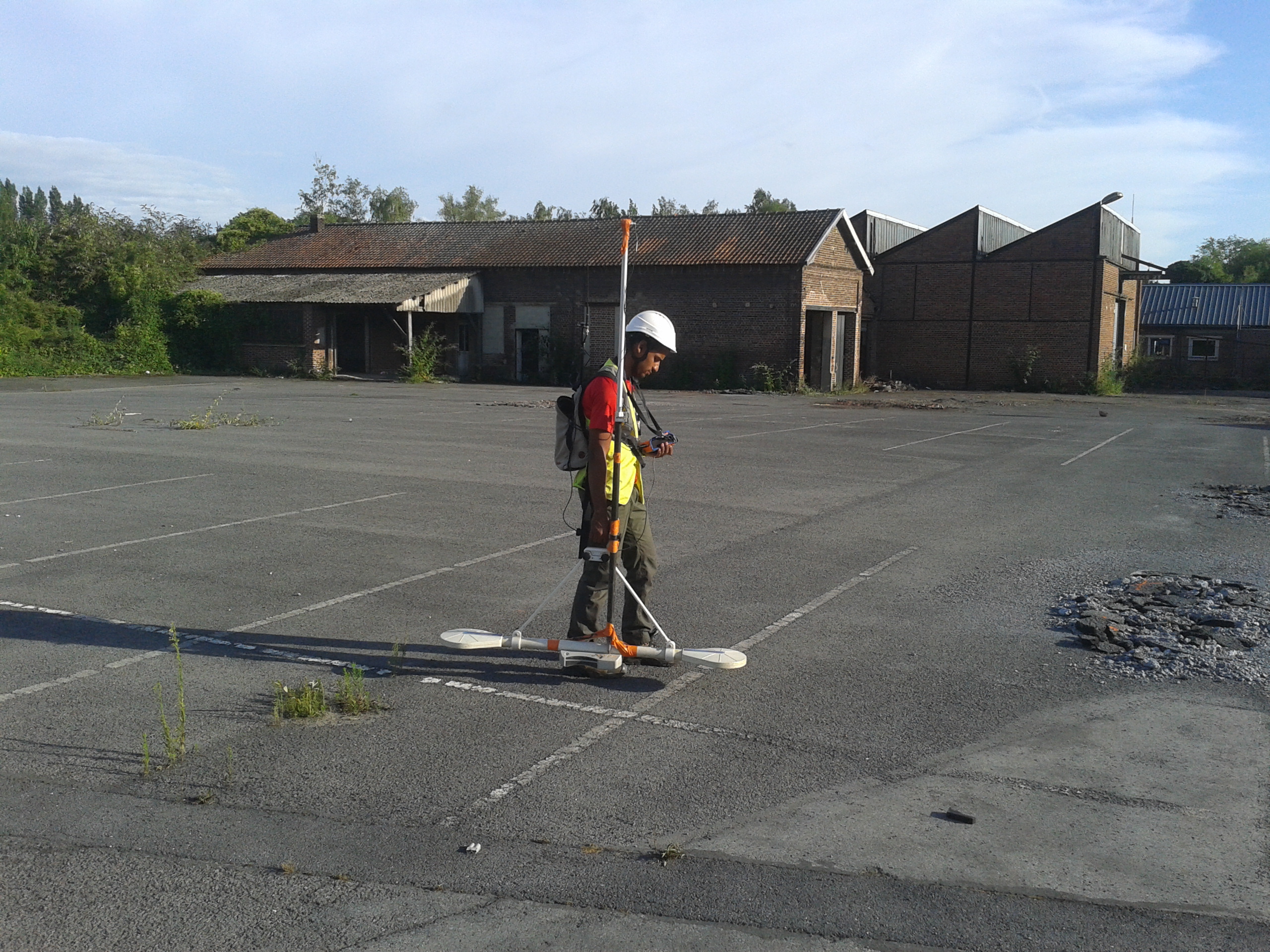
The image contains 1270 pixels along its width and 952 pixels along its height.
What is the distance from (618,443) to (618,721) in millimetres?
1412

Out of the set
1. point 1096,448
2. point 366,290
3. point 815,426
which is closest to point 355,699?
point 1096,448

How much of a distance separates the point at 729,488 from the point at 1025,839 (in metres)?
9.06

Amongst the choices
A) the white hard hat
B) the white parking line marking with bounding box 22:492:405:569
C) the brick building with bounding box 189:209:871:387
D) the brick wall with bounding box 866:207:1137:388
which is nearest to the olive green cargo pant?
the white hard hat

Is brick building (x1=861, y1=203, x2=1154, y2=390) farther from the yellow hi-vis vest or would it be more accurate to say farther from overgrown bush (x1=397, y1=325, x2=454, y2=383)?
the yellow hi-vis vest

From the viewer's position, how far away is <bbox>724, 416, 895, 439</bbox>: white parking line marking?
20.9m

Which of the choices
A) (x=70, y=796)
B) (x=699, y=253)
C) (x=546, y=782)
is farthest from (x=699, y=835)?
(x=699, y=253)

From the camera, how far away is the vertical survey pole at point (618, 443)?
18.4 feet

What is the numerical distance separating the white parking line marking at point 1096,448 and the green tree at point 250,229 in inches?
1972

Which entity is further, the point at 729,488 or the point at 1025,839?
the point at 729,488

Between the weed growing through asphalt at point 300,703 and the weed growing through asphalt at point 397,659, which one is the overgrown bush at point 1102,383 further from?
the weed growing through asphalt at point 300,703

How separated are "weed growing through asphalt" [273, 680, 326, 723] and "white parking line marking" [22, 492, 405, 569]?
4235 millimetres

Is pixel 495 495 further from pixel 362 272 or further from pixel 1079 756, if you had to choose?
pixel 362 272

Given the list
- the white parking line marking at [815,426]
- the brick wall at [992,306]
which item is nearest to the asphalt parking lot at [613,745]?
the white parking line marking at [815,426]

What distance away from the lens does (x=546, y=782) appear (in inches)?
181
